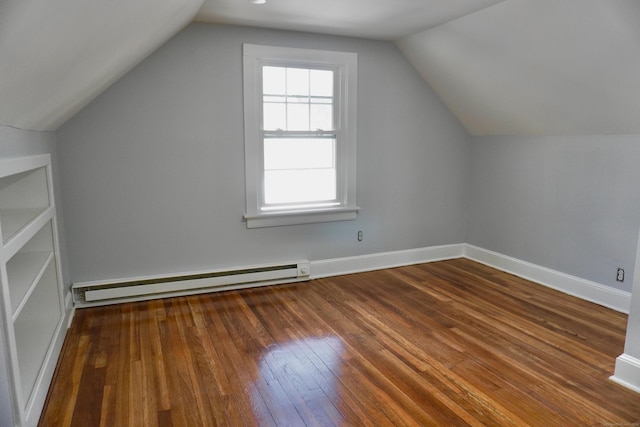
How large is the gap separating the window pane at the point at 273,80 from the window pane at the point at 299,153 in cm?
43

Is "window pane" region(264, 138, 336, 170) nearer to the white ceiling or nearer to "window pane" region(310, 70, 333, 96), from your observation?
"window pane" region(310, 70, 333, 96)

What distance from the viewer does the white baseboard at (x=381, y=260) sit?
4234mm

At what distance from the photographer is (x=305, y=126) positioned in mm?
4055

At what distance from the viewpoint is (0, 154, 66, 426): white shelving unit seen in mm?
1763

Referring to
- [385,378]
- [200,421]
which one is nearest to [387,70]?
[385,378]

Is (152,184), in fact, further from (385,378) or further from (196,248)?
(385,378)

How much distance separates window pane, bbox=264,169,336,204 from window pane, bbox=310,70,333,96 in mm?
738

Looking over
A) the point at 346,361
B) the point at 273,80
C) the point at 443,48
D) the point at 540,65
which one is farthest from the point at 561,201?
the point at 273,80

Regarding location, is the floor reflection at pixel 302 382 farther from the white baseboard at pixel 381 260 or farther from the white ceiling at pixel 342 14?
the white ceiling at pixel 342 14

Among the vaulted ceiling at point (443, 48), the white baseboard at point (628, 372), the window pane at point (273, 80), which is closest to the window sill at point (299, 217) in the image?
the window pane at point (273, 80)

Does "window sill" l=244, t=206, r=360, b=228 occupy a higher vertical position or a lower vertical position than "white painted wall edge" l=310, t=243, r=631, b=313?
higher

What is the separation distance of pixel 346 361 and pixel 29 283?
1793 mm

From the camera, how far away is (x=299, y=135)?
4023mm

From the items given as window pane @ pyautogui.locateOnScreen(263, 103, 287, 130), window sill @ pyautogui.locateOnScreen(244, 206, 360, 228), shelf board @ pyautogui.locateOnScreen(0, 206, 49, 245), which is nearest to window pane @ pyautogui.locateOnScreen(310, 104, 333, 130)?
window pane @ pyautogui.locateOnScreen(263, 103, 287, 130)
